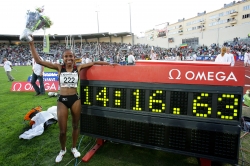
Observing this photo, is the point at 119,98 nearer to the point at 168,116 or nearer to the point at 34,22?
the point at 168,116

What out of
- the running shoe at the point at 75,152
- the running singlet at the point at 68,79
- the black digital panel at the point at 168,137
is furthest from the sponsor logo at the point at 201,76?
the running shoe at the point at 75,152

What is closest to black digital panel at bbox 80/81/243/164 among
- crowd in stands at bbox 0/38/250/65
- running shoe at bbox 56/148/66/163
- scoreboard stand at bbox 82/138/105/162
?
scoreboard stand at bbox 82/138/105/162

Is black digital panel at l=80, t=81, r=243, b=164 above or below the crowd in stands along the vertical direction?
below

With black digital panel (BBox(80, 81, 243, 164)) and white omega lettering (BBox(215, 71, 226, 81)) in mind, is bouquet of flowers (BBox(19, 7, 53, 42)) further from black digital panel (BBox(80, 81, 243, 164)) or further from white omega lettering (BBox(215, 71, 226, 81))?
white omega lettering (BBox(215, 71, 226, 81))

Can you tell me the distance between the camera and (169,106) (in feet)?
9.32

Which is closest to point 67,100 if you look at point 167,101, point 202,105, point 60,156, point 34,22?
point 60,156

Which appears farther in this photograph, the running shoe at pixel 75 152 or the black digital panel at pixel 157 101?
the running shoe at pixel 75 152

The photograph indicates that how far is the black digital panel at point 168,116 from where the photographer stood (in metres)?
2.54

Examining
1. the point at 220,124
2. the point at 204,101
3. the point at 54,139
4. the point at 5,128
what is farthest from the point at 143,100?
the point at 5,128

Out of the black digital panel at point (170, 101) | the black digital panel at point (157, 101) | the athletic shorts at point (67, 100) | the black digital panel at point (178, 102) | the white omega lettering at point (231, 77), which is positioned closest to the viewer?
the white omega lettering at point (231, 77)

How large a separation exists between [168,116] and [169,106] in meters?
0.17

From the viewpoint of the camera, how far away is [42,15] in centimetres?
350

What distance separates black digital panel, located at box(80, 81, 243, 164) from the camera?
8.33 feet

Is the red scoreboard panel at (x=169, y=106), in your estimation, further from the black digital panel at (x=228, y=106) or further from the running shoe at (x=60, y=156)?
the running shoe at (x=60, y=156)
